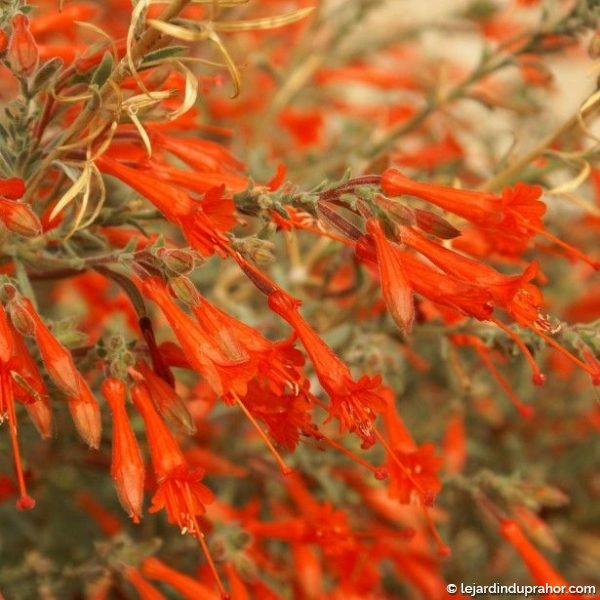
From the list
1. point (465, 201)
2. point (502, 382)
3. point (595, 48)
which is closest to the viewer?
point (465, 201)

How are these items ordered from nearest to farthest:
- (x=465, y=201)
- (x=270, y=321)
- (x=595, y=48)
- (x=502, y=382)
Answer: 1. (x=465, y=201)
2. (x=595, y=48)
3. (x=502, y=382)
4. (x=270, y=321)

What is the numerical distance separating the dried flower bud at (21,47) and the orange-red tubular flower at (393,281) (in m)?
0.38

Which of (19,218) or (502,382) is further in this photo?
(502,382)

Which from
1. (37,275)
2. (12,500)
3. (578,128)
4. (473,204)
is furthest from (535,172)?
(12,500)

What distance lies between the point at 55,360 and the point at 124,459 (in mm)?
138

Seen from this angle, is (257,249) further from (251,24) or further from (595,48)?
(595,48)

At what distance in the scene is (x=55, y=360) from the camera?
1.02 metres

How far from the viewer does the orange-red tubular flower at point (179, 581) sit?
4.31 ft

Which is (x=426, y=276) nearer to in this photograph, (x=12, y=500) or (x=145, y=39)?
(x=145, y=39)

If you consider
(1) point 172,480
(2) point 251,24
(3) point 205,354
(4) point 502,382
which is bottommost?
(4) point 502,382

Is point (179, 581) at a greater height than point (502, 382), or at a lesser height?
lesser

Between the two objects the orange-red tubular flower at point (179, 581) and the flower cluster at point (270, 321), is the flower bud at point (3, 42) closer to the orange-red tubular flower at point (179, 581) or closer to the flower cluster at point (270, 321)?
the flower cluster at point (270, 321)

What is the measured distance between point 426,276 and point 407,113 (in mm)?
1604

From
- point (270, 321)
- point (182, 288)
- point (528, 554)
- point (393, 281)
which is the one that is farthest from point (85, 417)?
point (528, 554)
